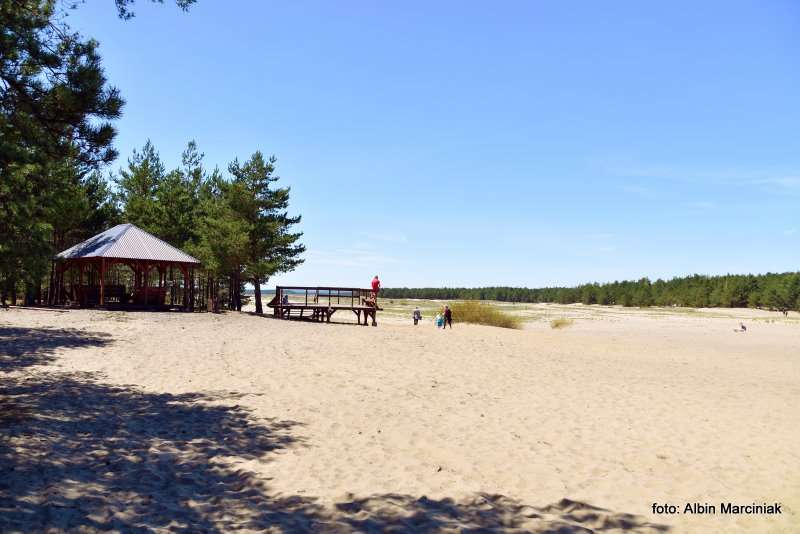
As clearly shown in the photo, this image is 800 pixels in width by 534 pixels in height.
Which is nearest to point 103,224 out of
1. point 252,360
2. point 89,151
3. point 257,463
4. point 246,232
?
point 246,232

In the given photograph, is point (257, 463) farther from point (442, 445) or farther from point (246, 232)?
point (246, 232)

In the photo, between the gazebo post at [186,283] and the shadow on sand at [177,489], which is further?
the gazebo post at [186,283]

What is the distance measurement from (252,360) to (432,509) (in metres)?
8.62

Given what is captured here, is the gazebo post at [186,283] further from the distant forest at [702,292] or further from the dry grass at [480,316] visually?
the distant forest at [702,292]

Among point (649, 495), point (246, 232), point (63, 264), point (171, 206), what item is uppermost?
point (171, 206)

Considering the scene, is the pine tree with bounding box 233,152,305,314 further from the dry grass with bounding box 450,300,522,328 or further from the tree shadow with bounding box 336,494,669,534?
the tree shadow with bounding box 336,494,669,534

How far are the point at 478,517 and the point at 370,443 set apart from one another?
229 centimetres

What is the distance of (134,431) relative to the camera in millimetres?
6641

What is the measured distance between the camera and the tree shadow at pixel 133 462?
Result: 4.29m

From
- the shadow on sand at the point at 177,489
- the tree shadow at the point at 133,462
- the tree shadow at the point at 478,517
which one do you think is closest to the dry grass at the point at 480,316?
the tree shadow at the point at 133,462

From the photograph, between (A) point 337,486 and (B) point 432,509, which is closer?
(B) point 432,509

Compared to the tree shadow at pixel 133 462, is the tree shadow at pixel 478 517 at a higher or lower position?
lower

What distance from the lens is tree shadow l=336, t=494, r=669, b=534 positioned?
436 centimetres

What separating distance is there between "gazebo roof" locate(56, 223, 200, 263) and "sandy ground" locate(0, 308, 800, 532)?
35.5 feet
